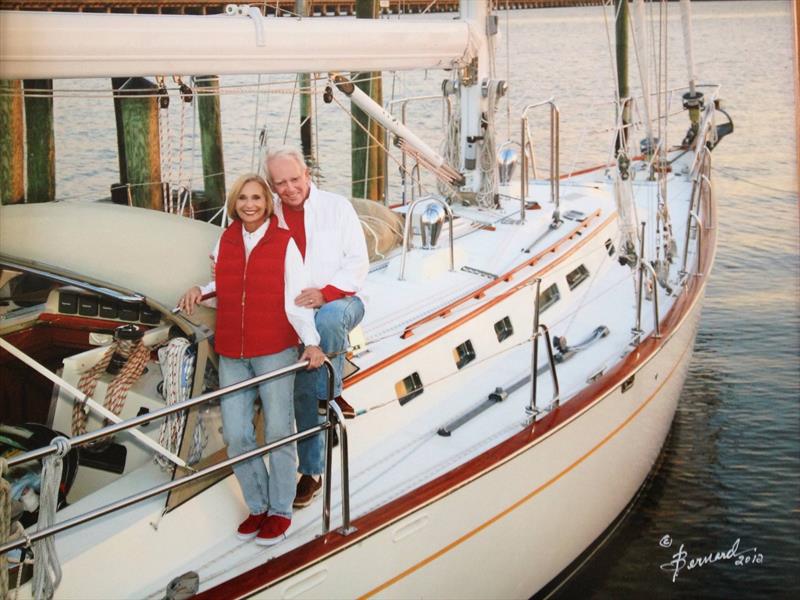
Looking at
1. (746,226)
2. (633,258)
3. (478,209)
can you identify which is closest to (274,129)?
(746,226)

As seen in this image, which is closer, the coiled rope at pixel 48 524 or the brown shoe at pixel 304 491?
the coiled rope at pixel 48 524

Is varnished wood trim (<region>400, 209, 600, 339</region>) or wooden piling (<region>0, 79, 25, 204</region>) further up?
wooden piling (<region>0, 79, 25, 204</region>)

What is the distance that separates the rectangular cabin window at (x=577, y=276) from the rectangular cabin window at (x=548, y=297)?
28cm

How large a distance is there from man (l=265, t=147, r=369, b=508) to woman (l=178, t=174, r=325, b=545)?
0.53ft

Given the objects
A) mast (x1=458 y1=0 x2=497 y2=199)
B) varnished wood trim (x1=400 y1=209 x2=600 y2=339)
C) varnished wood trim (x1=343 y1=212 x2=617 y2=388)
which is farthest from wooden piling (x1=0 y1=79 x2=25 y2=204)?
varnished wood trim (x1=343 y1=212 x2=617 y2=388)

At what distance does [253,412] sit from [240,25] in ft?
7.16

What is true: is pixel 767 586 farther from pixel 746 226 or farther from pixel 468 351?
pixel 746 226

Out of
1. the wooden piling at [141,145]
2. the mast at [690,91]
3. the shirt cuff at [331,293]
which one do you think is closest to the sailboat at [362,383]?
the shirt cuff at [331,293]

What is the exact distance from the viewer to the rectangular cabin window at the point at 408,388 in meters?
6.04

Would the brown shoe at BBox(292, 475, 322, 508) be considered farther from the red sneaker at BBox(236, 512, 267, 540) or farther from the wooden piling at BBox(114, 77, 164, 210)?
the wooden piling at BBox(114, 77, 164, 210)

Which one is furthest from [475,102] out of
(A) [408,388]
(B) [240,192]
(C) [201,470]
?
(C) [201,470]

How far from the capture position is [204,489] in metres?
4.73

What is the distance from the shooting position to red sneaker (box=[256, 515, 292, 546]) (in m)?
4.73

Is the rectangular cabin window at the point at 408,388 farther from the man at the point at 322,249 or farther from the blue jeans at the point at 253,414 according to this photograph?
the blue jeans at the point at 253,414
